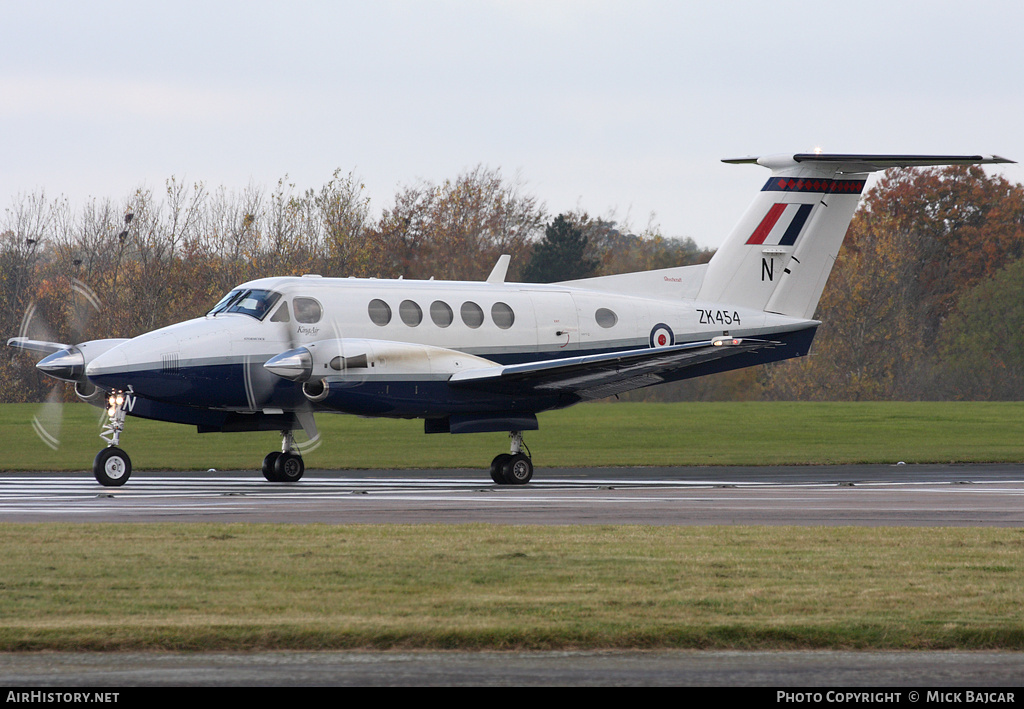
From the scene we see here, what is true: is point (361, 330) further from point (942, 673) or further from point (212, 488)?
point (942, 673)

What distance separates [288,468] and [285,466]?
71 millimetres

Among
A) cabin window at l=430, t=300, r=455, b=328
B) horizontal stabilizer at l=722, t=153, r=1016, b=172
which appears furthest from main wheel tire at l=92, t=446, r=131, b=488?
horizontal stabilizer at l=722, t=153, r=1016, b=172

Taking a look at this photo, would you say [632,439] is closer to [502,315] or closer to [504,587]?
[502,315]

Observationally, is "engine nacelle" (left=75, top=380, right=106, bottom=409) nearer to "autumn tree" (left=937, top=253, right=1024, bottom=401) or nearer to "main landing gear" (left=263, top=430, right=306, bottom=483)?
"main landing gear" (left=263, top=430, right=306, bottom=483)

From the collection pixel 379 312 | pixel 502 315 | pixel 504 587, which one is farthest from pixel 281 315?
pixel 504 587

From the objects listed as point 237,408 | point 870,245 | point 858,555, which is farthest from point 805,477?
point 870,245

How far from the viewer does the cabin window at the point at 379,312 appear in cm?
2217

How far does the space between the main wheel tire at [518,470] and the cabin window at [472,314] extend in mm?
2650

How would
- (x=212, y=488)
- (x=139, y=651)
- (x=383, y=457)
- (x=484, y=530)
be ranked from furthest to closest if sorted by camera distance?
(x=383, y=457) < (x=212, y=488) < (x=484, y=530) < (x=139, y=651)

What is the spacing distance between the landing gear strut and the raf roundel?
33.9ft

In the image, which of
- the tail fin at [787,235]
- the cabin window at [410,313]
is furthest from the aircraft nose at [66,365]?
the tail fin at [787,235]

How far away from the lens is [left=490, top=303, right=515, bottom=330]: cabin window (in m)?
23.4

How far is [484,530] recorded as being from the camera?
13.2 meters
